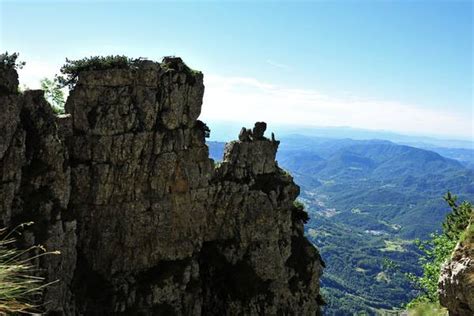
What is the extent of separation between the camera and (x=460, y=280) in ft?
49.3

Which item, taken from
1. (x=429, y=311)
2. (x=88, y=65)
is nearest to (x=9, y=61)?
(x=88, y=65)

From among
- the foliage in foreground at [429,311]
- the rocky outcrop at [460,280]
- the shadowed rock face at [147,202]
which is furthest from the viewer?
the shadowed rock face at [147,202]

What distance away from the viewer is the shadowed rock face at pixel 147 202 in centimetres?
4169

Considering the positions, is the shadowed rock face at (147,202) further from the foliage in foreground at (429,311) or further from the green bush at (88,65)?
the foliage in foreground at (429,311)

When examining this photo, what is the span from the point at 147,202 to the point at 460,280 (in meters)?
41.8

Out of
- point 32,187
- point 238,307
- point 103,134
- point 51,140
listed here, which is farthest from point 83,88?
point 238,307

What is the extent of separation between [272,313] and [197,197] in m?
18.9

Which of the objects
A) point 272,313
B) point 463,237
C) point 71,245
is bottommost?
point 272,313

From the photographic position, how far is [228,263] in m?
59.7

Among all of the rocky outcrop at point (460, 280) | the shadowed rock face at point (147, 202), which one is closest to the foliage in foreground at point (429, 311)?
the rocky outcrop at point (460, 280)

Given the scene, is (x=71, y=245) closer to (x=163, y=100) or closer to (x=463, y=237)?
(x=163, y=100)

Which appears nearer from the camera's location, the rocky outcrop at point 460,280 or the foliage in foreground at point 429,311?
the rocky outcrop at point 460,280

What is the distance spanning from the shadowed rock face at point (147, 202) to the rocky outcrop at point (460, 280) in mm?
34360

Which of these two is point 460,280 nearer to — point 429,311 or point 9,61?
point 429,311
